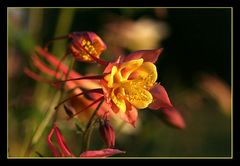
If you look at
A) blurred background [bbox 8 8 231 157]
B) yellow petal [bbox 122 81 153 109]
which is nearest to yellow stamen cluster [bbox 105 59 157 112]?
yellow petal [bbox 122 81 153 109]

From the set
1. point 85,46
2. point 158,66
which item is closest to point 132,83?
point 85,46

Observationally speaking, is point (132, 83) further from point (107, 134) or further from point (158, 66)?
point (158, 66)

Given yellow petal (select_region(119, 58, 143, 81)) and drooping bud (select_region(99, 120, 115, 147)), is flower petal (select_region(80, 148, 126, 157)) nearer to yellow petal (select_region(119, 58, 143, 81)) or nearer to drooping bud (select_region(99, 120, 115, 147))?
drooping bud (select_region(99, 120, 115, 147))

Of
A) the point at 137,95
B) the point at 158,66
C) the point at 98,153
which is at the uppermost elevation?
the point at 158,66

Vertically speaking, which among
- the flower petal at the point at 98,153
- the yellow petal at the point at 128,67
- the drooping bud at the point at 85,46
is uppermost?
the drooping bud at the point at 85,46

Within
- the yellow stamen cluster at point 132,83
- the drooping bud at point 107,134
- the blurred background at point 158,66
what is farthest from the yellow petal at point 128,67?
the blurred background at point 158,66

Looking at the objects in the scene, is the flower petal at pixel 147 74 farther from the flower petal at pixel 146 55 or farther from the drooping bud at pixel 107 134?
the drooping bud at pixel 107 134
